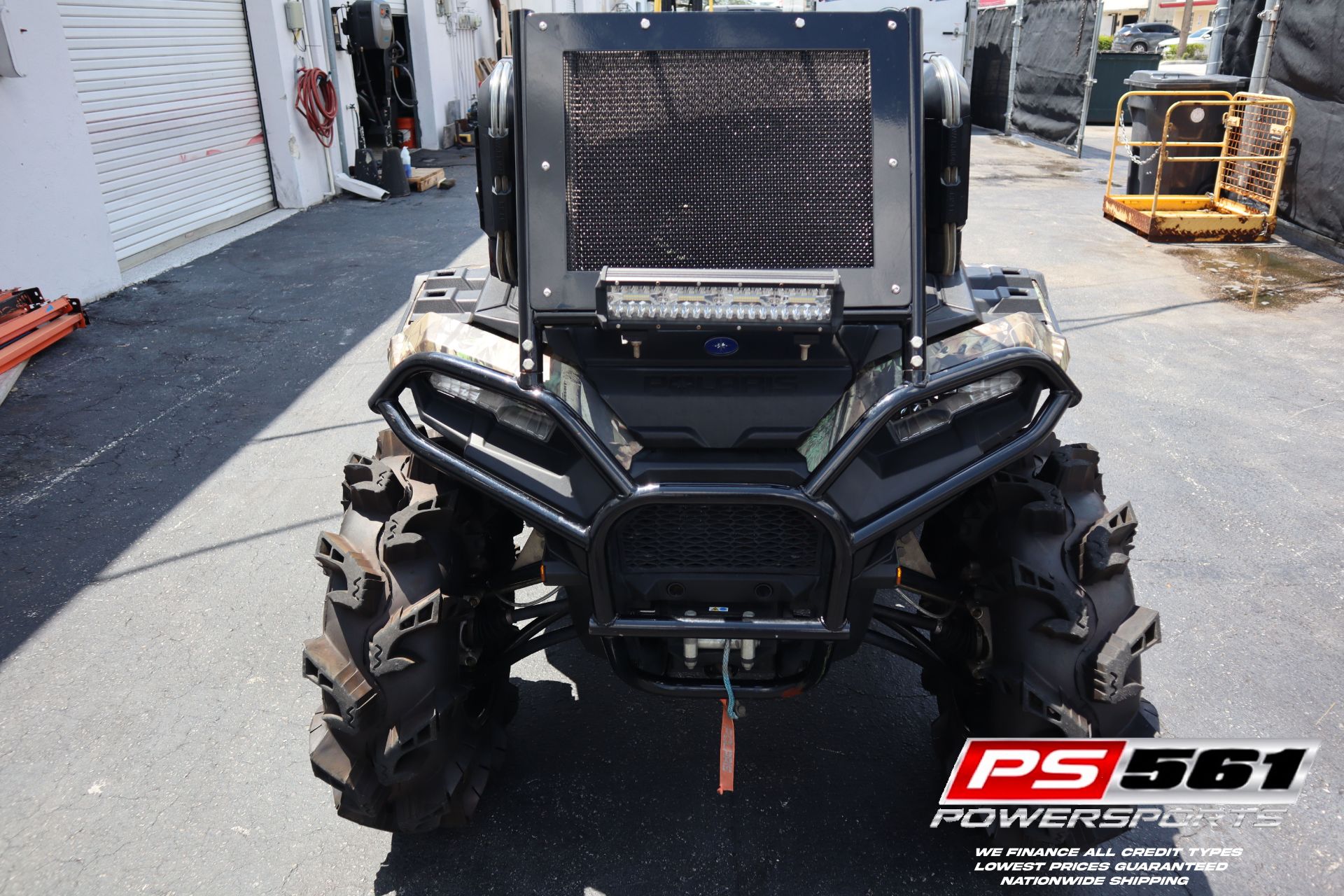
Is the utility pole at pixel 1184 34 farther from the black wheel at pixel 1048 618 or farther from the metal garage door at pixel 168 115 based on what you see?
the black wheel at pixel 1048 618

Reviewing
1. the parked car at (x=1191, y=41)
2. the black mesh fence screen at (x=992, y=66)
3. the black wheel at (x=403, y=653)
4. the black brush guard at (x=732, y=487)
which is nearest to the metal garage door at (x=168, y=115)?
the black wheel at (x=403, y=653)

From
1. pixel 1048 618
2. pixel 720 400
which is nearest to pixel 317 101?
pixel 720 400

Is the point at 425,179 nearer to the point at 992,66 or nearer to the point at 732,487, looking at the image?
the point at 732,487

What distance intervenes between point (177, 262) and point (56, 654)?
6.70 metres

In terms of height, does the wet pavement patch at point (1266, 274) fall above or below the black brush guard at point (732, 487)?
below

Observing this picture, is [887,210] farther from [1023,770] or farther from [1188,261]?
[1188,261]

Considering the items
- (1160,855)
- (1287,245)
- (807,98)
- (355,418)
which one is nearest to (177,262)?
(355,418)

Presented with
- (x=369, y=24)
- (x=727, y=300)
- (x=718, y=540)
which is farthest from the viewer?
(x=369, y=24)

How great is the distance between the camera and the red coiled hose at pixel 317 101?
471 inches

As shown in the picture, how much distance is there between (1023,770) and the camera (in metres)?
2.59

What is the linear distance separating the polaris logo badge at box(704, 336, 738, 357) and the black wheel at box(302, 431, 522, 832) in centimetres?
87

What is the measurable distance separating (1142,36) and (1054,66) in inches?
626

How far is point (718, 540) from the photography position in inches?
92.8

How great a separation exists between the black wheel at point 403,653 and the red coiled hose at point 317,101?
10655mm
